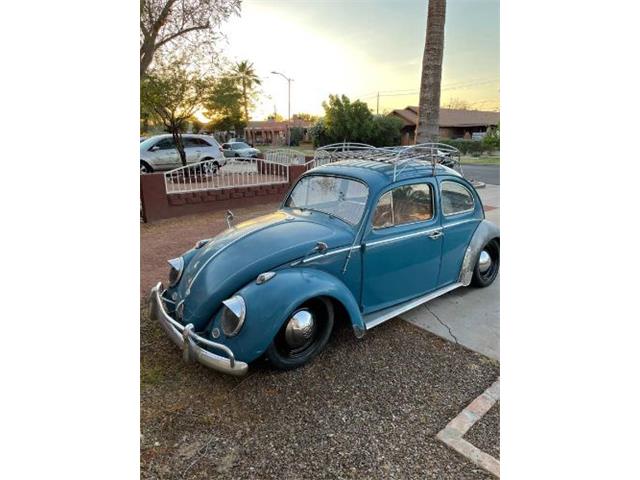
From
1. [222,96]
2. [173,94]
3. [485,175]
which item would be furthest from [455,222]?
[485,175]

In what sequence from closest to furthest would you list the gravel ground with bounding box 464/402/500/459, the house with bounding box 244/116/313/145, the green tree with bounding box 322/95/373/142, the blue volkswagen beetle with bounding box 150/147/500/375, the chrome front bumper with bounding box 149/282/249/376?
the gravel ground with bounding box 464/402/500/459 → the chrome front bumper with bounding box 149/282/249/376 → the blue volkswagen beetle with bounding box 150/147/500/375 → the green tree with bounding box 322/95/373/142 → the house with bounding box 244/116/313/145

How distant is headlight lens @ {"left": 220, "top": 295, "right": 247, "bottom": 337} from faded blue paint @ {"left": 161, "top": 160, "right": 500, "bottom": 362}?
0.04 m

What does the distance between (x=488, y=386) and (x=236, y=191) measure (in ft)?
25.4

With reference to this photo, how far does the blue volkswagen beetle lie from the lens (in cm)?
267

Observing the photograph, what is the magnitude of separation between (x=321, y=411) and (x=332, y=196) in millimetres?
1978

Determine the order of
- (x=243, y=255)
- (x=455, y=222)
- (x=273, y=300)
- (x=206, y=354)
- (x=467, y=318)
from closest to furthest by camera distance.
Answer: (x=206, y=354) < (x=273, y=300) < (x=243, y=255) < (x=467, y=318) < (x=455, y=222)

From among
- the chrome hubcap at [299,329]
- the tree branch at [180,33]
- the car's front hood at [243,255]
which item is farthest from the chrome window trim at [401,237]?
the tree branch at [180,33]

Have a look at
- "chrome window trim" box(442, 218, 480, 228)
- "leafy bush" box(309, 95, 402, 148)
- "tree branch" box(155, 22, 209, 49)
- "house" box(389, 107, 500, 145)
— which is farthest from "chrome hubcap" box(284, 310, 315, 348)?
"house" box(389, 107, 500, 145)

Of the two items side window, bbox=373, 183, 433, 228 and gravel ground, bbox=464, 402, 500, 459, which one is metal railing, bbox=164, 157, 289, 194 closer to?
side window, bbox=373, 183, 433, 228

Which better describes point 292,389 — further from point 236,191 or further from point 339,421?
point 236,191

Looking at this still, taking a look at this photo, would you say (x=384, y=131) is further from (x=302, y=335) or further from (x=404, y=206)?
(x=302, y=335)

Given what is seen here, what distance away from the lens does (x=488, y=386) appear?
285 cm

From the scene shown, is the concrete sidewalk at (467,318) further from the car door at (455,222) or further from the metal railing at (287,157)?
the metal railing at (287,157)

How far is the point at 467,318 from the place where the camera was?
3881 millimetres
